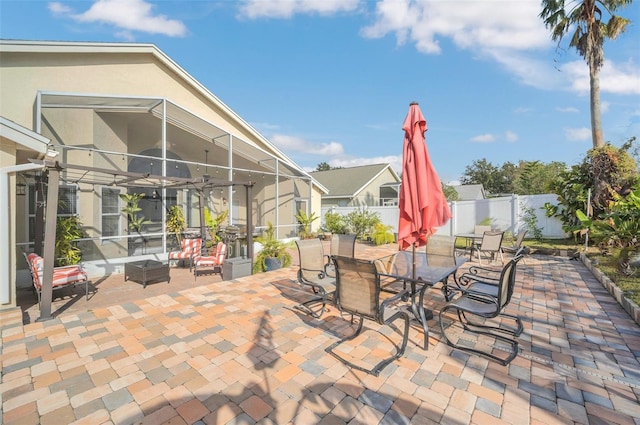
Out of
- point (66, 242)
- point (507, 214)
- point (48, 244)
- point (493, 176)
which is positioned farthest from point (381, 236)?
point (493, 176)

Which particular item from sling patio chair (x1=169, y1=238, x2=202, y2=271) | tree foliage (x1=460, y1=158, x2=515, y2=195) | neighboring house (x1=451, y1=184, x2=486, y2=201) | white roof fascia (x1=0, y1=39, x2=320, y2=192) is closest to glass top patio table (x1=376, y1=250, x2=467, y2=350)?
sling patio chair (x1=169, y1=238, x2=202, y2=271)

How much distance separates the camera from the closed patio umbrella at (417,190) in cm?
411

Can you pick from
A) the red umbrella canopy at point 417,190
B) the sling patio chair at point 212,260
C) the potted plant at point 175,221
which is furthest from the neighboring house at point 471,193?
the red umbrella canopy at point 417,190

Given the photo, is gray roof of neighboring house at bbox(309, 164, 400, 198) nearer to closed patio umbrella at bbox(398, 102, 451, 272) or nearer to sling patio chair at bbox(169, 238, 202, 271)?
sling patio chair at bbox(169, 238, 202, 271)

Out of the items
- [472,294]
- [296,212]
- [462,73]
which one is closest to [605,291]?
[472,294]

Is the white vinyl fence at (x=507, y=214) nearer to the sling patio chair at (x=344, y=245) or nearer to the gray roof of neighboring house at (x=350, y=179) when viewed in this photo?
the sling patio chair at (x=344, y=245)

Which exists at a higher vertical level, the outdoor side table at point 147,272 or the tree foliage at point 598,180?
the tree foliage at point 598,180

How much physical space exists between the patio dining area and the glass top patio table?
0.42m

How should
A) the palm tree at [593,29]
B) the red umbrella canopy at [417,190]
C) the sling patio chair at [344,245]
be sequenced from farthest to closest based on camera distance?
1. the palm tree at [593,29]
2. the sling patio chair at [344,245]
3. the red umbrella canopy at [417,190]

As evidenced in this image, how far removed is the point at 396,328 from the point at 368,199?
72.3 feet

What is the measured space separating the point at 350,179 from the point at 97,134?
20.6 metres

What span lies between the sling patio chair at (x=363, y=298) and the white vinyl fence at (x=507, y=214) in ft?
39.9

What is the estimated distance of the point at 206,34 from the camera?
11.7 m

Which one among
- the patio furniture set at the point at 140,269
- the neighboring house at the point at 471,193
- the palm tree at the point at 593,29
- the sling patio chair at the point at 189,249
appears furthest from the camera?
the neighboring house at the point at 471,193
